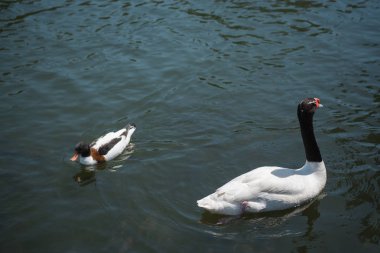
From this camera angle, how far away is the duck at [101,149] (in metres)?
10.5

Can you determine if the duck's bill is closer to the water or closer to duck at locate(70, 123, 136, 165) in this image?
duck at locate(70, 123, 136, 165)

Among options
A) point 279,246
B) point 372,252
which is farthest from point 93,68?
point 372,252

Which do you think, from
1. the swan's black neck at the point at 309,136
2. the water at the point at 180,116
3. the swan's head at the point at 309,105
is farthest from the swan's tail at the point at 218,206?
the swan's head at the point at 309,105

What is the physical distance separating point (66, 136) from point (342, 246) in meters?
6.97

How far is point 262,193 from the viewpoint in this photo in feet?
27.7

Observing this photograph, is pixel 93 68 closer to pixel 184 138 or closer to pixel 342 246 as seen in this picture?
pixel 184 138

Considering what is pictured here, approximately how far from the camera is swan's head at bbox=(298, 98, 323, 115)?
8.71 m

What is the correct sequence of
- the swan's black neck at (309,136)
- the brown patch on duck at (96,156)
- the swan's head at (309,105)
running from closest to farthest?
the swan's head at (309,105) < the swan's black neck at (309,136) < the brown patch on duck at (96,156)

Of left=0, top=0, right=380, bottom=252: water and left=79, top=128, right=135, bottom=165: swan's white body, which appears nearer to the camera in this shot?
left=0, top=0, right=380, bottom=252: water

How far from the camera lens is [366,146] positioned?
10.2 meters

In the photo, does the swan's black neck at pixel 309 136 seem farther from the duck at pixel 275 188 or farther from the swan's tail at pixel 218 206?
the swan's tail at pixel 218 206

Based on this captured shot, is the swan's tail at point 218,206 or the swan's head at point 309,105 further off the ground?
the swan's head at point 309,105

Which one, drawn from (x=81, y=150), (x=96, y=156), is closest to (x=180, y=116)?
(x=96, y=156)

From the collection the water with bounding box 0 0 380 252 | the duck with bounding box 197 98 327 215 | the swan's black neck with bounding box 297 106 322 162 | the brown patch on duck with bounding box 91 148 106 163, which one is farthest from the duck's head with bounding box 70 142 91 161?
the swan's black neck with bounding box 297 106 322 162
